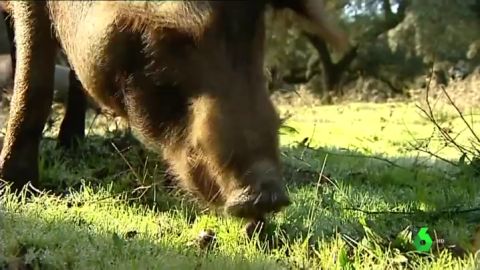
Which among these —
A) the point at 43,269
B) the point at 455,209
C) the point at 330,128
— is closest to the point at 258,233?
the point at 43,269

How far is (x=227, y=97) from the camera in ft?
9.08

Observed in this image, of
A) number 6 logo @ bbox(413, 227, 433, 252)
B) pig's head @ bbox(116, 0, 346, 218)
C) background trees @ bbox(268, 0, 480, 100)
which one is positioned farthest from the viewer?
background trees @ bbox(268, 0, 480, 100)

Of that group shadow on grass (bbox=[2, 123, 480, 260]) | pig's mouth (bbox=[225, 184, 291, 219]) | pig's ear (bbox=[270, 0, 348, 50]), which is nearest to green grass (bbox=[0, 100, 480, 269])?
shadow on grass (bbox=[2, 123, 480, 260])

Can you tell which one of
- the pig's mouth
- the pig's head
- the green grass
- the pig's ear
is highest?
the pig's ear

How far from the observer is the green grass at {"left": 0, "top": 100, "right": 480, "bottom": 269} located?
322 cm

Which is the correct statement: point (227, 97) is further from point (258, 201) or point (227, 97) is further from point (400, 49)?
point (400, 49)

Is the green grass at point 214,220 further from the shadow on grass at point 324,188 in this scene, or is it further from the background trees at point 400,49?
the background trees at point 400,49

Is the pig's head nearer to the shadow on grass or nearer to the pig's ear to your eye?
the pig's ear

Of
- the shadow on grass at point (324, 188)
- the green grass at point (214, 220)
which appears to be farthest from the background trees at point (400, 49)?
the green grass at point (214, 220)

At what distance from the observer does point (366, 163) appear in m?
5.96

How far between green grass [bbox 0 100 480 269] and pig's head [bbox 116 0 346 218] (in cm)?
46

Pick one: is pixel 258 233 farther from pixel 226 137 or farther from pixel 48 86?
pixel 48 86

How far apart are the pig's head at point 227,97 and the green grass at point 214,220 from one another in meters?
0.46

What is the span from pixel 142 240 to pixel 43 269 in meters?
0.52
